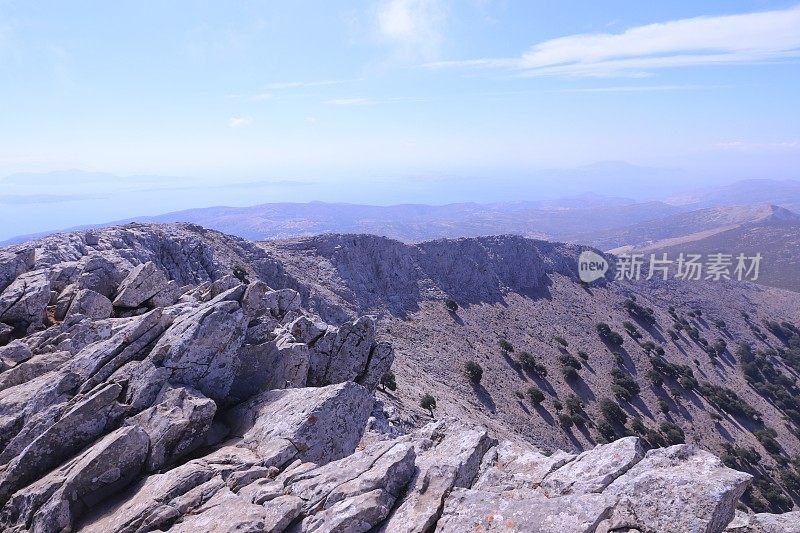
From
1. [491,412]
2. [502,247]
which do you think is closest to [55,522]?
[491,412]

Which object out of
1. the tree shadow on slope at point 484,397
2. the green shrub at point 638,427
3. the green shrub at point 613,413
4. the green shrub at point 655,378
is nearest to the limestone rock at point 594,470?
the tree shadow on slope at point 484,397

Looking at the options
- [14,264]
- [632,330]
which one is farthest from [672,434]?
[14,264]

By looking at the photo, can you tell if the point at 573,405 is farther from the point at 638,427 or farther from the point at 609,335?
the point at 609,335

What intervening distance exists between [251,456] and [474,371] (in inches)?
1892

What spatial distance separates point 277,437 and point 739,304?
133037 millimetres

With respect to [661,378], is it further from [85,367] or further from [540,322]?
[85,367]

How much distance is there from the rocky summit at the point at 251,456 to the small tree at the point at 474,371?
38.7 m

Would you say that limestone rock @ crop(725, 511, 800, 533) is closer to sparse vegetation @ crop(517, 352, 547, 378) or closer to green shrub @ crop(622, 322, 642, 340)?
sparse vegetation @ crop(517, 352, 547, 378)

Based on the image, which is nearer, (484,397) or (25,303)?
(25,303)

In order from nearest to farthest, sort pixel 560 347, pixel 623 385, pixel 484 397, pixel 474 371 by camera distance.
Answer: pixel 484 397 → pixel 474 371 → pixel 623 385 → pixel 560 347

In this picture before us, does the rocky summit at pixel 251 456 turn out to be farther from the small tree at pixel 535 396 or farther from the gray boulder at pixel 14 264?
the small tree at pixel 535 396

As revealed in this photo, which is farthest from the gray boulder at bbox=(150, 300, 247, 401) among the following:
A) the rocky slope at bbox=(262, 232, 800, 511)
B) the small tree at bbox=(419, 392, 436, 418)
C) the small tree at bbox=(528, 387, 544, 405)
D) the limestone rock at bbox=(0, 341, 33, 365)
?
the small tree at bbox=(528, 387, 544, 405)

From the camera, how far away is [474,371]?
5922 centimetres

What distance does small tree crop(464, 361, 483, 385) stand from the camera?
58906 mm
